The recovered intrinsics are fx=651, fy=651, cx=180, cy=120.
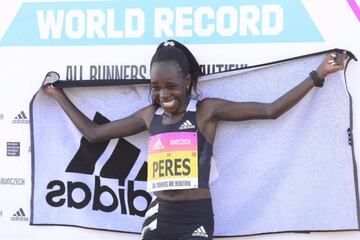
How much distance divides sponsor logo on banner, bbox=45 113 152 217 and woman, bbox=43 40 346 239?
0.29 metres

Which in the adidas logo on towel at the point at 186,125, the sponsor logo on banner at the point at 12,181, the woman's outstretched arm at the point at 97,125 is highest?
the woman's outstretched arm at the point at 97,125

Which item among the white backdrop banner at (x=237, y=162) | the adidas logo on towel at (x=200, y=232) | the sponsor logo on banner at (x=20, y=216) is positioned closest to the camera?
the adidas logo on towel at (x=200, y=232)

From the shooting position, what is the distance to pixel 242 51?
352 centimetres

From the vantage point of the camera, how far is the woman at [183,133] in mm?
3230

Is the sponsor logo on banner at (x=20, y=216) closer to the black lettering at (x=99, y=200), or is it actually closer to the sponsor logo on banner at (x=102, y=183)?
the sponsor logo on banner at (x=102, y=183)

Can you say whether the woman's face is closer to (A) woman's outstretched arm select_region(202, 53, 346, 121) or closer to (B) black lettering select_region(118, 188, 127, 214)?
(A) woman's outstretched arm select_region(202, 53, 346, 121)

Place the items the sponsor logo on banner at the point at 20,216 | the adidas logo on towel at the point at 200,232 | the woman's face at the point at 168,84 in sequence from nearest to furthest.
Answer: the adidas logo on towel at the point at 200,232
the woman's face at the point at 168,84
the sponsor logo on banner at the point at 20,216

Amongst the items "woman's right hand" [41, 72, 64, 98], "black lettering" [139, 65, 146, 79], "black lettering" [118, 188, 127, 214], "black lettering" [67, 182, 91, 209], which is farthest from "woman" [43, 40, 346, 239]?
"woman's right hand" [41, 72, 64, 98]

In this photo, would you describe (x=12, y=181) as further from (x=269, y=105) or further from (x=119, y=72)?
(x=269, y=105)

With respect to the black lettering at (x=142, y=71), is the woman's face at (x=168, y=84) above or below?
below

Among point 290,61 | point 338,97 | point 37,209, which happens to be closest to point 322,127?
point 338,97

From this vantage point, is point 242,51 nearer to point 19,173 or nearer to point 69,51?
point 69,51

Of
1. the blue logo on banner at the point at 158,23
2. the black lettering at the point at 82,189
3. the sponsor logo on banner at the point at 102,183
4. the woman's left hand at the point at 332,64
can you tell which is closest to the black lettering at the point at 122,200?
the sponsor logo on banner at the point at 102,183

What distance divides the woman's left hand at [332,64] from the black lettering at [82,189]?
1.46 metres
